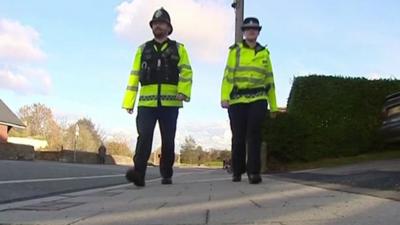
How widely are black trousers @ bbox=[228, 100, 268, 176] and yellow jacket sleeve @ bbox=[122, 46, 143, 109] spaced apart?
1.31 m

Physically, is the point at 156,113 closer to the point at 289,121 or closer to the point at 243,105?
the point at 243,105

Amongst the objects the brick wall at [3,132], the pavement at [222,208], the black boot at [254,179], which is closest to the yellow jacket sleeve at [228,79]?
the black boot at [254,179]

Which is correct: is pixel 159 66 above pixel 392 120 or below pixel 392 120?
above

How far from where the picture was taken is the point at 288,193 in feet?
18.0

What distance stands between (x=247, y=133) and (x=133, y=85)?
1.61 meters

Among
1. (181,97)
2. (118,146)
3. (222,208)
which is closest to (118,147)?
(118,146)

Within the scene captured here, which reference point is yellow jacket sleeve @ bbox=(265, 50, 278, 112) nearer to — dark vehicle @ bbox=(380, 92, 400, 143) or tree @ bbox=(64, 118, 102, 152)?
dark vehicle @ bbox=(380, 92, 400, 143)

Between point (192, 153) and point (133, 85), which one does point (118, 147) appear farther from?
point (133, 85)

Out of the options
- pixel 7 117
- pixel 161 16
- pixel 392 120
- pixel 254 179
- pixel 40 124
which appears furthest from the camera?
pixel 40 124

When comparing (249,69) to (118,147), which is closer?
(249,69)

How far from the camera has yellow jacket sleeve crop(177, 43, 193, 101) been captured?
23.6 ft

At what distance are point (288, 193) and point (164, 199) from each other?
120cm

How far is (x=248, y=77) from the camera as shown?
7.38 m

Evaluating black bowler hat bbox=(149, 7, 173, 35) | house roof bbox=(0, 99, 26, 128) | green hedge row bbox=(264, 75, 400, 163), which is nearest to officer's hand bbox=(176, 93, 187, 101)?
black bowler hat bbox=(149, 7, 173, 35)
